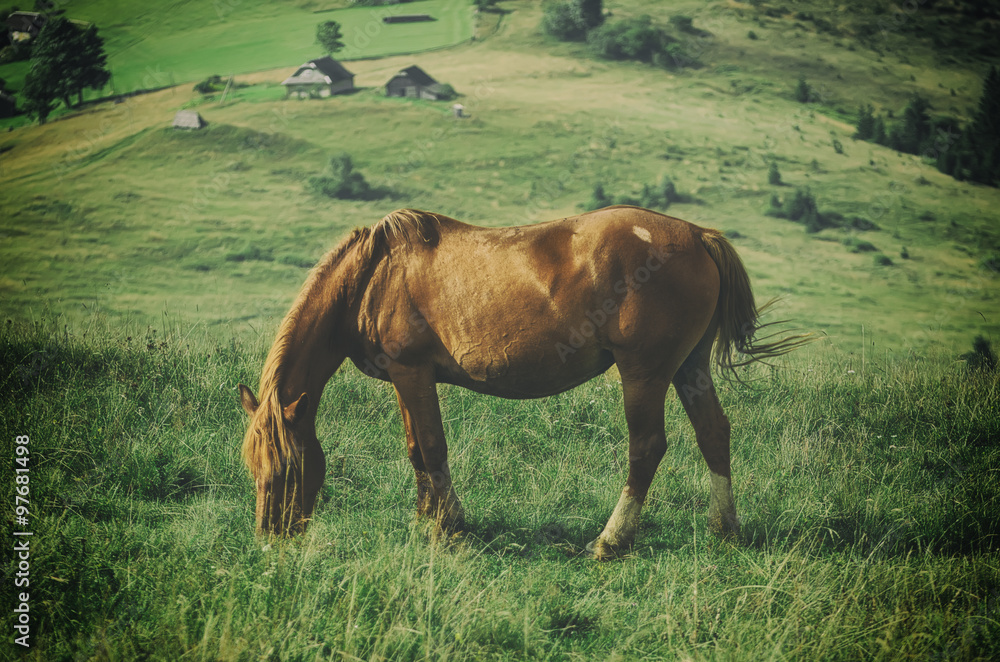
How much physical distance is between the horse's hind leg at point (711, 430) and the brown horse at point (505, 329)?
10 mm

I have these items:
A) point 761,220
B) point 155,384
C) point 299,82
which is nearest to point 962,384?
point 155,384

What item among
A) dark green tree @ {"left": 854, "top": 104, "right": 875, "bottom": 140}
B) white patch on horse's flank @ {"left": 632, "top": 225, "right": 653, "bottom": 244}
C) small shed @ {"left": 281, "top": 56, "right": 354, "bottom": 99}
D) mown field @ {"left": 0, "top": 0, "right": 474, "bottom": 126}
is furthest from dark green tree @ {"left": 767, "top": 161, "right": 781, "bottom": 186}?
white patch on horse's flank @ {"left": 632, "top": 225, "right": 653, "bottom": 244}

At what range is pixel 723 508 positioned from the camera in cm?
451

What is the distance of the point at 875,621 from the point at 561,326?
7.86 feet

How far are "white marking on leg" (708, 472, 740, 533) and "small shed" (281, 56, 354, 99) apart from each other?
3327 centimetres

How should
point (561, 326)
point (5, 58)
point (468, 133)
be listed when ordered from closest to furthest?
point (561, 326), point (5, 58), point (468, 133)

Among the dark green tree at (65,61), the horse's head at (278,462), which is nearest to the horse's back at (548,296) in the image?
the horse's head at (278,462)

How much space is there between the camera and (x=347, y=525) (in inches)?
175

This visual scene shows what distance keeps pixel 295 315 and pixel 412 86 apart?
32263mm

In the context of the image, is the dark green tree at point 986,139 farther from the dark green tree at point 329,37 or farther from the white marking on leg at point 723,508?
the white marking on leg at point 723,508

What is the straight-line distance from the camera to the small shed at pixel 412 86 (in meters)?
33.7

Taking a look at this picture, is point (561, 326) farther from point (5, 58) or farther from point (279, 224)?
Answer: point (5, 58)

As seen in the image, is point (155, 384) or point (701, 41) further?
point (701, 41)

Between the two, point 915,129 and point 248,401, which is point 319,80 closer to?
point 915,129
